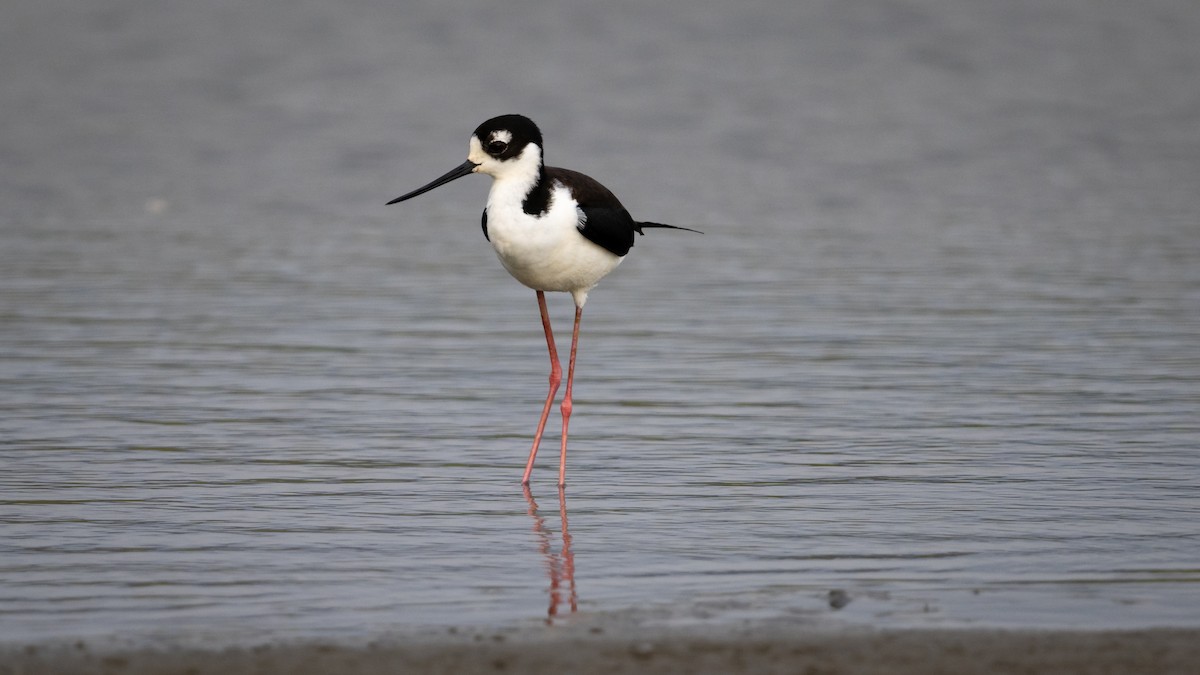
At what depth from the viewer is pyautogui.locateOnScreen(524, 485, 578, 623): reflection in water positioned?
4.75m

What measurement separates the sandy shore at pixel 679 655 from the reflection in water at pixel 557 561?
37 cm

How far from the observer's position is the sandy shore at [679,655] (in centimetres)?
405

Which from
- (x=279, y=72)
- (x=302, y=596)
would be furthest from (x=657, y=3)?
(x=302, y=596)

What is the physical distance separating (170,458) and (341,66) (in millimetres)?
17080

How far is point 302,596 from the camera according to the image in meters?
4.80

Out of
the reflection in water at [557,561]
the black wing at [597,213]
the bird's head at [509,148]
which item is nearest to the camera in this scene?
the reflection in water at [557,561]

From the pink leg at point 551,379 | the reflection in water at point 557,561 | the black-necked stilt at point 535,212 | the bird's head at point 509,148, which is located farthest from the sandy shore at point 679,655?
the bird's head at point 509,148

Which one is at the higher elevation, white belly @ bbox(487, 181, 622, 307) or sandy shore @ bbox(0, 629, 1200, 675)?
white belly @ bbox(487, 181, 622, 307)

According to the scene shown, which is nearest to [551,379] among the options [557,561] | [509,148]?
[509,148]

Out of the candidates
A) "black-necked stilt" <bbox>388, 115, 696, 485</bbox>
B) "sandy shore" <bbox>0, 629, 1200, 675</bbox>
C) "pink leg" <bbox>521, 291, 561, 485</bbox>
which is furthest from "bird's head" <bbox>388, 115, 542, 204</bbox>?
"sandy shore" <bbox>0, 629, 1200, 675</bbox>

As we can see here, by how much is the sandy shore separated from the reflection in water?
37 cm

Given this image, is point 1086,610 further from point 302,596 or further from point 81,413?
point 81,413

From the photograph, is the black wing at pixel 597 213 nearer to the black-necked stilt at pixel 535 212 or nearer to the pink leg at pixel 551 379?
the black-necked stilt at pixel 535 212

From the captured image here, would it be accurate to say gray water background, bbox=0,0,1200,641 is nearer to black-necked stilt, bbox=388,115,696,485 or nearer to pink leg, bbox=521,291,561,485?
pink leg, bbox=521,291,561,485
